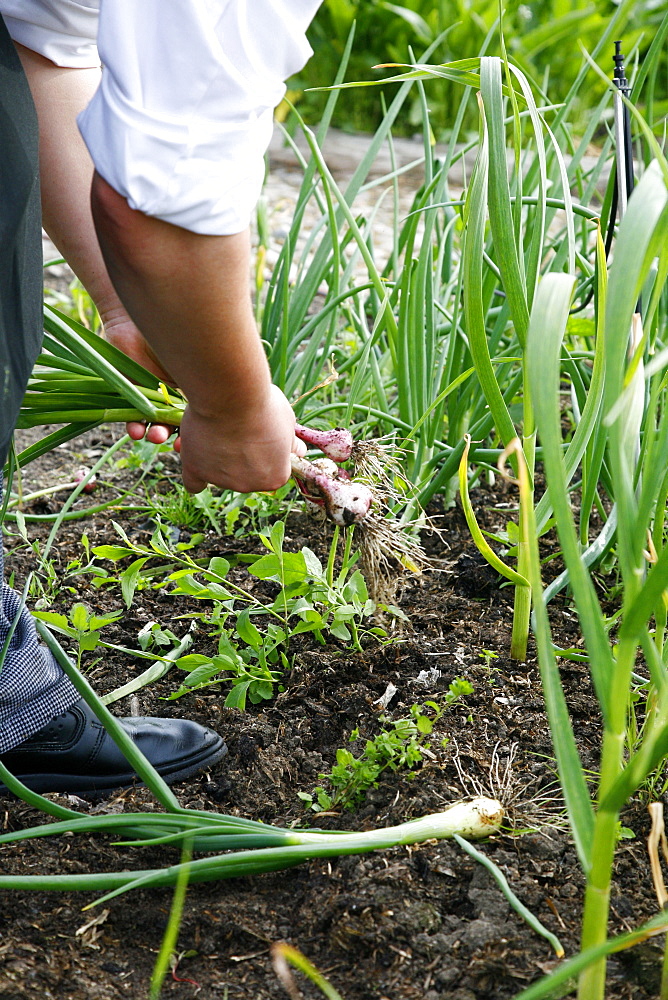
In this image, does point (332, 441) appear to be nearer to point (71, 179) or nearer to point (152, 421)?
point (152, 421)

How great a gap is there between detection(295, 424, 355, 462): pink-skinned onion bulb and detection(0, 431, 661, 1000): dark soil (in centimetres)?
29

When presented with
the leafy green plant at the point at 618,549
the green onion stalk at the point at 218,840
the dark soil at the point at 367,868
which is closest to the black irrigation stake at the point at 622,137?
the leafy green plant at the point at 618,549

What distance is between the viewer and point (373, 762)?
105 centimetres

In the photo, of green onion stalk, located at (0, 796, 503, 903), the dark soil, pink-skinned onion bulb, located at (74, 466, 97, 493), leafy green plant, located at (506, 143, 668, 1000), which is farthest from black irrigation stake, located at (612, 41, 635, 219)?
pink-skinned onion bulb, located at (74, 466, 97, 493)

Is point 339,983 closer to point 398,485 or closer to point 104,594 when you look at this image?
point 398,485

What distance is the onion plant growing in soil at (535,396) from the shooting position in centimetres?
63

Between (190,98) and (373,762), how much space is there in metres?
0.75

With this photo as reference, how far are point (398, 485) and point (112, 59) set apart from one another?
2.55 feet

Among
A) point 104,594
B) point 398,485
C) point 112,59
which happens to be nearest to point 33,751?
point 104,594

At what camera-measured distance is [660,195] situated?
0.60m

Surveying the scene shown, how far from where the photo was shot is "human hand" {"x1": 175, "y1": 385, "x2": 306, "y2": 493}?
1006 millimetres

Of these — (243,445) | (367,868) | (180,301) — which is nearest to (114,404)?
(243,445)

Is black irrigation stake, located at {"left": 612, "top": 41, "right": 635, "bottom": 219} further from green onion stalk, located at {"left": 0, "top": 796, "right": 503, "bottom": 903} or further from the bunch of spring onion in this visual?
green onion stalk, located at {"left": 0, "top": 796, "right": 503, "bottom": 903}

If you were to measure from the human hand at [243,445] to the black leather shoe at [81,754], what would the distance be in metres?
0.34
